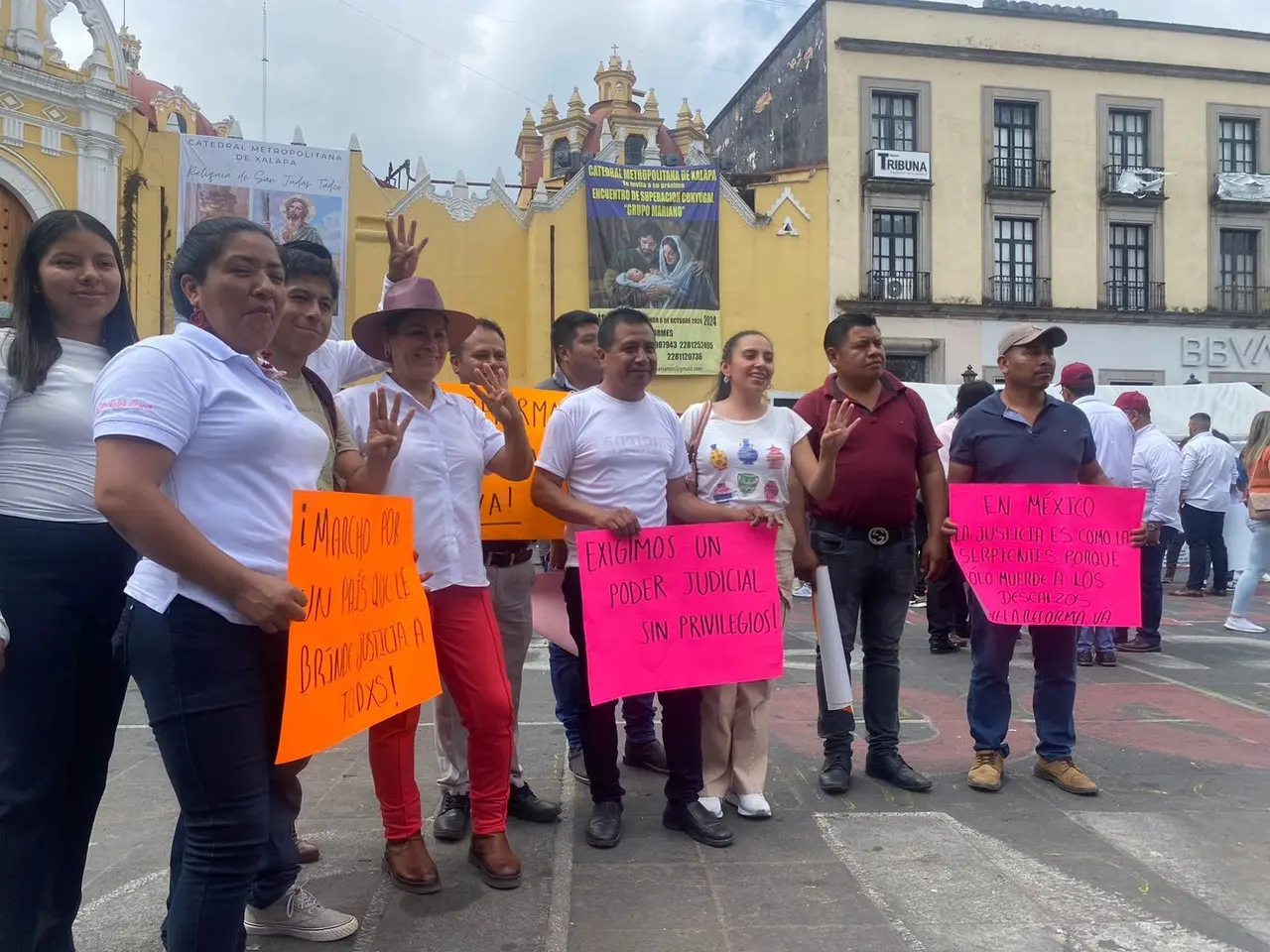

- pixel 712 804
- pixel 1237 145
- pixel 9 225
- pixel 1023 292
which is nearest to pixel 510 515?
pixel 712 804

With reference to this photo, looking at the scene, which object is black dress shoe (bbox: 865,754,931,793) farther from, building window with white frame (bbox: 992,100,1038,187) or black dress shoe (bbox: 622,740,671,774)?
building window with white frame (bbox: 992,100,1038,187)

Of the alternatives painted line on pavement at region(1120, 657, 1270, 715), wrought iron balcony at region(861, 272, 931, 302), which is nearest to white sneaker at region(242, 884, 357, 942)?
painted line on pavement at region(1120, 657, 1270, 715)

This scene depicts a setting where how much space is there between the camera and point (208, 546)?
6.38 feet

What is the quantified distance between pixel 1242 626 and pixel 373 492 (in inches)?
319

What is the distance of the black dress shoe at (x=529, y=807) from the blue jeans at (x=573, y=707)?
0.65 m

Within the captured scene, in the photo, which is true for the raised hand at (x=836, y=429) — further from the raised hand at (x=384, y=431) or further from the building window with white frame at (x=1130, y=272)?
the building window with white frame at (x=1130, y=272)

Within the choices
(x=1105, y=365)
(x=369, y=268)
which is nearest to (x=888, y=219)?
(x=1105, y=365)

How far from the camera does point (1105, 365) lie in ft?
86.3

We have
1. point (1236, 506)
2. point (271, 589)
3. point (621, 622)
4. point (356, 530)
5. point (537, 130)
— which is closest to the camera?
point (271, 589)

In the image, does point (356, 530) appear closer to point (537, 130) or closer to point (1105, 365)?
point (1105, 365)

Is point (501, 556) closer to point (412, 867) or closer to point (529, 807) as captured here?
point (529, 807)

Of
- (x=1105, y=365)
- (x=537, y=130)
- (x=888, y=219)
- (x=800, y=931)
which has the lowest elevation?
(x=800, y=931)

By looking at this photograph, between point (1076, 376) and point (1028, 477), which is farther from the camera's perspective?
point (1076, 376)

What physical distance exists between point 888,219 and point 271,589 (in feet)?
86.3
